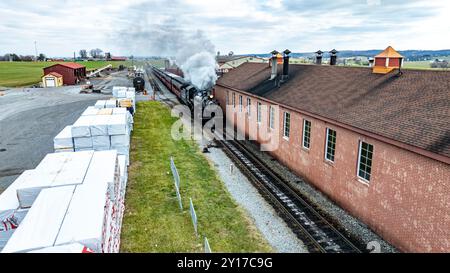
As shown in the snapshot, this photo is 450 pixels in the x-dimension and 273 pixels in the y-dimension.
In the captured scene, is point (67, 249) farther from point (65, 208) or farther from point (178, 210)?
point (178, 210)

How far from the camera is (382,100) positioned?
11.5 metres

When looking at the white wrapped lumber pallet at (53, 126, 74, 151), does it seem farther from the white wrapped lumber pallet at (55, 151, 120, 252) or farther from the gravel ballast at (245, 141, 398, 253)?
the gravel ballast at (245, 141, 398, 253)

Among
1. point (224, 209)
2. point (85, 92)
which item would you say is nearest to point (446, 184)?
point (224, 209)

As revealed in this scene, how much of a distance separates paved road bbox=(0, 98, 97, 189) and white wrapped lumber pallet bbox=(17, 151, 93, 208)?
200 inches

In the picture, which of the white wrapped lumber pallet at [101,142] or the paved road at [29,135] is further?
the paved road at [29,135]

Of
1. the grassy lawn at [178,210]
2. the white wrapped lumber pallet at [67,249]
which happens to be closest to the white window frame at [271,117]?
the grassy lawn at [178,210]

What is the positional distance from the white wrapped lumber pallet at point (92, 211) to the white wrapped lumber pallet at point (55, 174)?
1.30 feet

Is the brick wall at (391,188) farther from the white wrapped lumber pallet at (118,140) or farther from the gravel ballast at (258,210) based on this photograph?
the white wrapped lumber pallet at (118,140)

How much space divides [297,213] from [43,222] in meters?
8.47

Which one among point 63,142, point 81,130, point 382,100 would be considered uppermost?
point 382,100

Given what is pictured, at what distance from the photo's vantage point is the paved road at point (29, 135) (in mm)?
16297

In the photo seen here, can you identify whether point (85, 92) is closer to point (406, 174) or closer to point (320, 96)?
point (320, 96)

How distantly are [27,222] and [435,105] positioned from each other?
1174cm

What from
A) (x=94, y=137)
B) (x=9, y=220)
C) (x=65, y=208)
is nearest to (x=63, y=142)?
(x=94, y=137)
